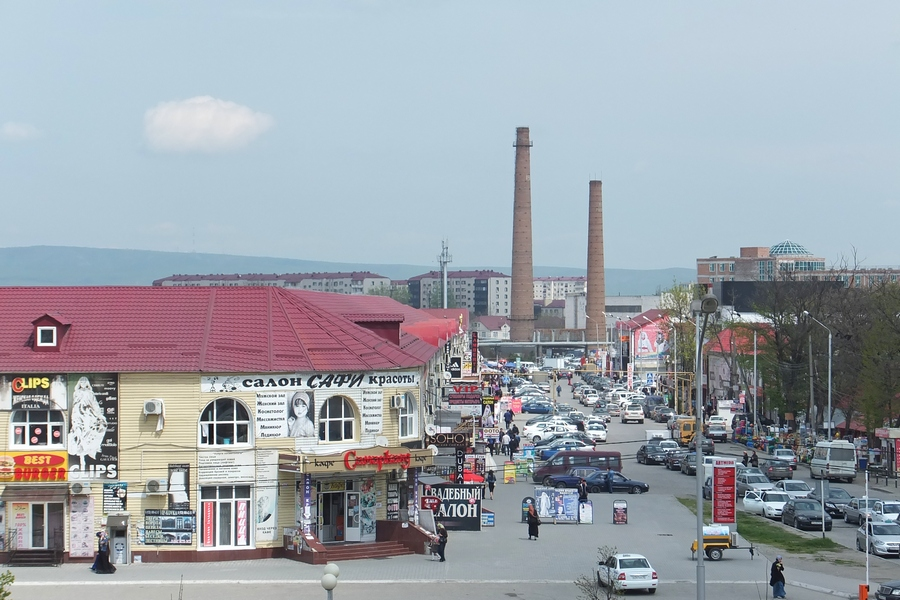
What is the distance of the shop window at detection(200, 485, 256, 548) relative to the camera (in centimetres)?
3438

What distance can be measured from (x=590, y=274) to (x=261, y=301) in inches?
5210

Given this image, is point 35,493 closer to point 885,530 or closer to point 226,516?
point 226,516

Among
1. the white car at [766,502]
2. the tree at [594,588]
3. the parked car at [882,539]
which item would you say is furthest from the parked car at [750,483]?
the tree at [594,588]

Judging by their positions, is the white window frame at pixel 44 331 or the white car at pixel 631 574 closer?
the white car at pixel 631 574

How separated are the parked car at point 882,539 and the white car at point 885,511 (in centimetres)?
215

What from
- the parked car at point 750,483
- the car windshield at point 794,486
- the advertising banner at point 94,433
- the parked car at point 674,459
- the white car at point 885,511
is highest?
the advertising banner at point 94,433

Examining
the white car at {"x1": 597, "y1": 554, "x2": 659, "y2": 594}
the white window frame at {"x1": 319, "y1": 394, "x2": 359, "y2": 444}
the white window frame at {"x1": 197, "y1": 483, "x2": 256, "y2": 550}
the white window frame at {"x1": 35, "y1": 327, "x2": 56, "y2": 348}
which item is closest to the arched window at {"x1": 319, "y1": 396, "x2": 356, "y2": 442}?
the white window frame at {"x1": 319, "y1": 394, "x2": 359, "y2": 444}

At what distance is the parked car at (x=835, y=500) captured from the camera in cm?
4478

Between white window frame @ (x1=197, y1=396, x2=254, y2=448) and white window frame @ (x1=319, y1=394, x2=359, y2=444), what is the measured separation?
2.11 meters

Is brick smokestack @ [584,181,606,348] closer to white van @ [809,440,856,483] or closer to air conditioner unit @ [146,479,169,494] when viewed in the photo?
white van @ [809,440,856,483]

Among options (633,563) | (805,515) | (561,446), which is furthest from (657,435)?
(633,563)

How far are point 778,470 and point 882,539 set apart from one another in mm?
19786

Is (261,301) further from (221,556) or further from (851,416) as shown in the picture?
(851,416)

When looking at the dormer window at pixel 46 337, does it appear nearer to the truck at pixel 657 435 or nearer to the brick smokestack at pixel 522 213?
the truck at pixel 657 435
